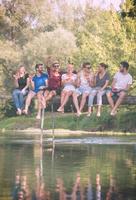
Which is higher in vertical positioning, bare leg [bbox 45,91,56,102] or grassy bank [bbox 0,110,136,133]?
bare leg [bbox 45,91,56,102]

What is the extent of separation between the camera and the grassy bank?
70188 millimetres

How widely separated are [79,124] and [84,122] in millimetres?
880

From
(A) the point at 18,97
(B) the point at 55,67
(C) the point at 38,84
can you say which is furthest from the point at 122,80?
(A) the point at 18,97

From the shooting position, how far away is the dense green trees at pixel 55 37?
2933 inches

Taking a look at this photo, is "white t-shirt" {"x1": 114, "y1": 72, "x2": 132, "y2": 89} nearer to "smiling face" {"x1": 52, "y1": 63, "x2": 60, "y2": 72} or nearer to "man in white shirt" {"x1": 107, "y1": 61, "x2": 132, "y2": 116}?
"man in white shirt" {"x1": 107, "y1": 61, "x2": 132, "y2": 116}

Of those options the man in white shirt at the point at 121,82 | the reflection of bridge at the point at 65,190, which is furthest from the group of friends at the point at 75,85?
the reflection of bridge at the point at 65,190

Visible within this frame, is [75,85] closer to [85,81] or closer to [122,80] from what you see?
[85,81]

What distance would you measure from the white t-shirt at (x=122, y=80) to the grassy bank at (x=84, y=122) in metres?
37.5

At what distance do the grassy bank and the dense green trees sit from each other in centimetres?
440

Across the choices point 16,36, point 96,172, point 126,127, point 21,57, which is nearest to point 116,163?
point 96,172

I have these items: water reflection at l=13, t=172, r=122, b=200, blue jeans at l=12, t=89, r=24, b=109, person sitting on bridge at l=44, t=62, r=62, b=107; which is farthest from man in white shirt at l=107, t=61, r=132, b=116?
water reflection at l=13, t=172, r=122, b=200

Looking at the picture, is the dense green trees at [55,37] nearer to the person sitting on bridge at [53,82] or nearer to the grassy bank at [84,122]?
the grassy bank at [84,122]

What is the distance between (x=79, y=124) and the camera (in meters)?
75.1

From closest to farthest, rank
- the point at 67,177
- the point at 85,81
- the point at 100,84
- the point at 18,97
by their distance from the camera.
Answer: the point at 67,177
the point at 100,84
the point at 85,81
the point at 18,97
